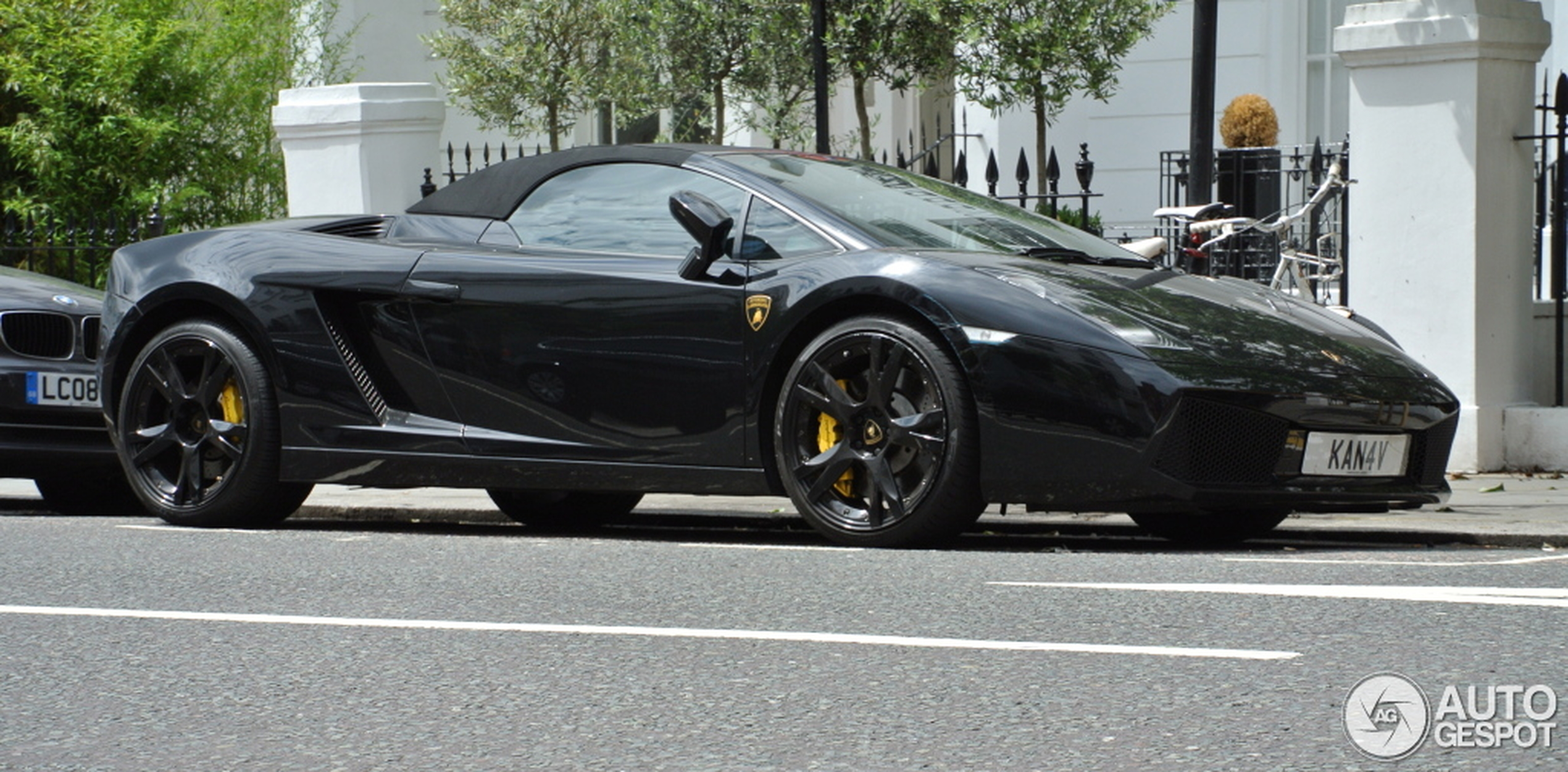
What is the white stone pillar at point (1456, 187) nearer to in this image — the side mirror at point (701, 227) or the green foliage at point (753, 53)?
the side mirror at point (701, 227)

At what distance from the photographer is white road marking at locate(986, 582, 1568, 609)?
546 centimetres

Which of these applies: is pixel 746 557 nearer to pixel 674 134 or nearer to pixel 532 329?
pixel 532 329

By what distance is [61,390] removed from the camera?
8.79m

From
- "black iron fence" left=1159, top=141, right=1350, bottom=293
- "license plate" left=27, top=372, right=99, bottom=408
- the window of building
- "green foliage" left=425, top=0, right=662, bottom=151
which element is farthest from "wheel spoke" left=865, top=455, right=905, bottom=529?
the window of building

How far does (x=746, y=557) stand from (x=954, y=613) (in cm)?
141

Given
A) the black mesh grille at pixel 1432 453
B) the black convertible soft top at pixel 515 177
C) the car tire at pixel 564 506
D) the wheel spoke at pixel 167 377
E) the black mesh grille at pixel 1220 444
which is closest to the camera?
the black mesh grille at pixel 1220 444

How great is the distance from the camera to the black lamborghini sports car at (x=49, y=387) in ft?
28.5

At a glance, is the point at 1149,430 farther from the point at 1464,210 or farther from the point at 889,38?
the point at 889,38

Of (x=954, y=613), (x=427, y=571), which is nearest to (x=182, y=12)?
(x=427, y=571)

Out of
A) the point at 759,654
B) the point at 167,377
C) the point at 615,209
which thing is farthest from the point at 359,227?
the point at 759,654

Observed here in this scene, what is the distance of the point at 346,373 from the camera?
24.6 ft

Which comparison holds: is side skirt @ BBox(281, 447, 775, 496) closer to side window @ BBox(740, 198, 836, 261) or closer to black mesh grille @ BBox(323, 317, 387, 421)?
black mesh grille @ BBox(323, 317, 387, 421)

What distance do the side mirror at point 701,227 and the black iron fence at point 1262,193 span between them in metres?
7.84

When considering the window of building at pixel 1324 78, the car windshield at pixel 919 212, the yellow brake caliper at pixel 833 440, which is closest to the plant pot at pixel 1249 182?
the window of building at pixel 1324 78
